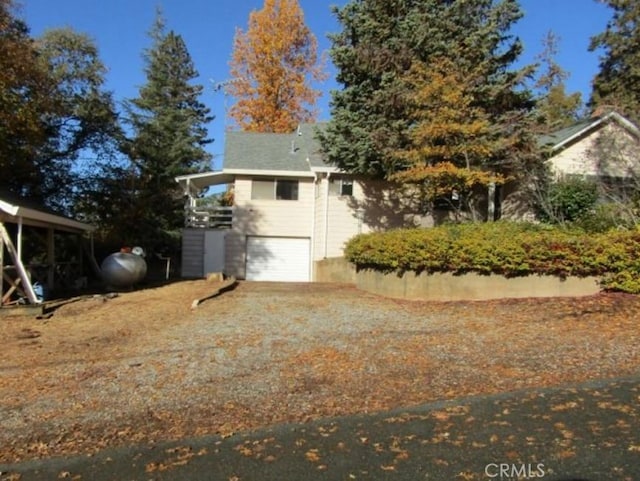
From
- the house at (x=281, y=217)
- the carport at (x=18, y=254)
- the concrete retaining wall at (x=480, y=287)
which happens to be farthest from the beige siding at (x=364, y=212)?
the carport at (x=18, y=254)

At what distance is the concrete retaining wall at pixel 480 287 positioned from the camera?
11820 mm

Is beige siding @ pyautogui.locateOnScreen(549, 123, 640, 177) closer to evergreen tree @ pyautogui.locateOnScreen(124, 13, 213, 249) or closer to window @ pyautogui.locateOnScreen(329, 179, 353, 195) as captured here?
window @ pyautogui.locateOnScreen(329, 179, 353, 195)

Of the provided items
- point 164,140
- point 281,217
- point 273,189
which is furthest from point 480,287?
point 164,140

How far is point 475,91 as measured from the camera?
1527 cm

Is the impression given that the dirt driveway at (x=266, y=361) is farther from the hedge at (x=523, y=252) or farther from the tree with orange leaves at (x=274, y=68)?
the tree with orange leaves at (x=274, y=68)

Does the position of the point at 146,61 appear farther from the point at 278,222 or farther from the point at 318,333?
the point at 318,333

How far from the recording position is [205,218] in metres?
22.4

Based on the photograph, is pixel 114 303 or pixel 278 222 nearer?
pixel 114 303

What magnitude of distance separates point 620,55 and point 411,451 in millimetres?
27761

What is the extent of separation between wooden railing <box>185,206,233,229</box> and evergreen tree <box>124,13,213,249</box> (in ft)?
15.8

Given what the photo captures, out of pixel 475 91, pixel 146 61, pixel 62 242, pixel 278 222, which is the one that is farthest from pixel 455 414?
pixel 146 61

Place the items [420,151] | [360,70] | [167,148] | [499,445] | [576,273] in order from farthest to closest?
1. [167,148]
2. [360,70]
3. [420,151]
4. [576,273]
5. [499,445]

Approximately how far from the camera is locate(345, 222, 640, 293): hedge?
37.8ft

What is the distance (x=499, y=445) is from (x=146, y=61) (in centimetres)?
3825
